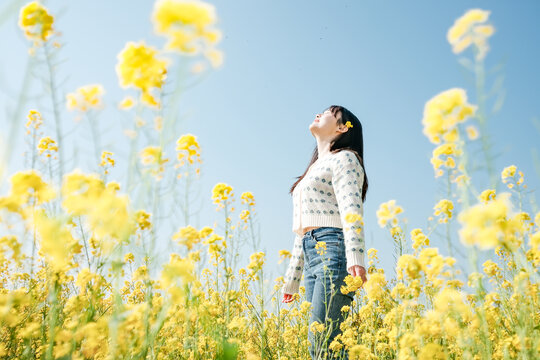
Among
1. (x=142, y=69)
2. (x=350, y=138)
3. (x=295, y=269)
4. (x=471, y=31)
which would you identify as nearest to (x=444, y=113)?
(x=471, y=31)

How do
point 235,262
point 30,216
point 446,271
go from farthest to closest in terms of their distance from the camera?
point 235,262, point 446,271, point 30,216

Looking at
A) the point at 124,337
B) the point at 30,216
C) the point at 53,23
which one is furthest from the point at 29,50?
the point at 124,337

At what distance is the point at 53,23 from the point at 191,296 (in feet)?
4.45

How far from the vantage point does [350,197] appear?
2480mm

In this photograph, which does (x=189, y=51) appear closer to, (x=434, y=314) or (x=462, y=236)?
(x=462, y=236)

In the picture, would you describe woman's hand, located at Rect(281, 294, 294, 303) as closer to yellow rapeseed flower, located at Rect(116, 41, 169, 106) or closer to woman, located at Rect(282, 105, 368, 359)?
woman, located at Rect(282, 105, 368, 359)

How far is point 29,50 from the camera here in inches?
61.5

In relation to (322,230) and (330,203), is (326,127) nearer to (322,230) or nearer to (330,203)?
(330,203)

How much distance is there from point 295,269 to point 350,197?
0.81 m

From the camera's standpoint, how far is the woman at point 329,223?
235 centimetres

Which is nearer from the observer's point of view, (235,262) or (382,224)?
(382,224)

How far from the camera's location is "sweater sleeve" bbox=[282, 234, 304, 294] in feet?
9.65

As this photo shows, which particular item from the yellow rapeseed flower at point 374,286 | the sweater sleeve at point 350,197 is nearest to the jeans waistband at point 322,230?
the sweater sleeve at point 350,197

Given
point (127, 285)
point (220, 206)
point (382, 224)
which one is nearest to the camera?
point (382, 224)
